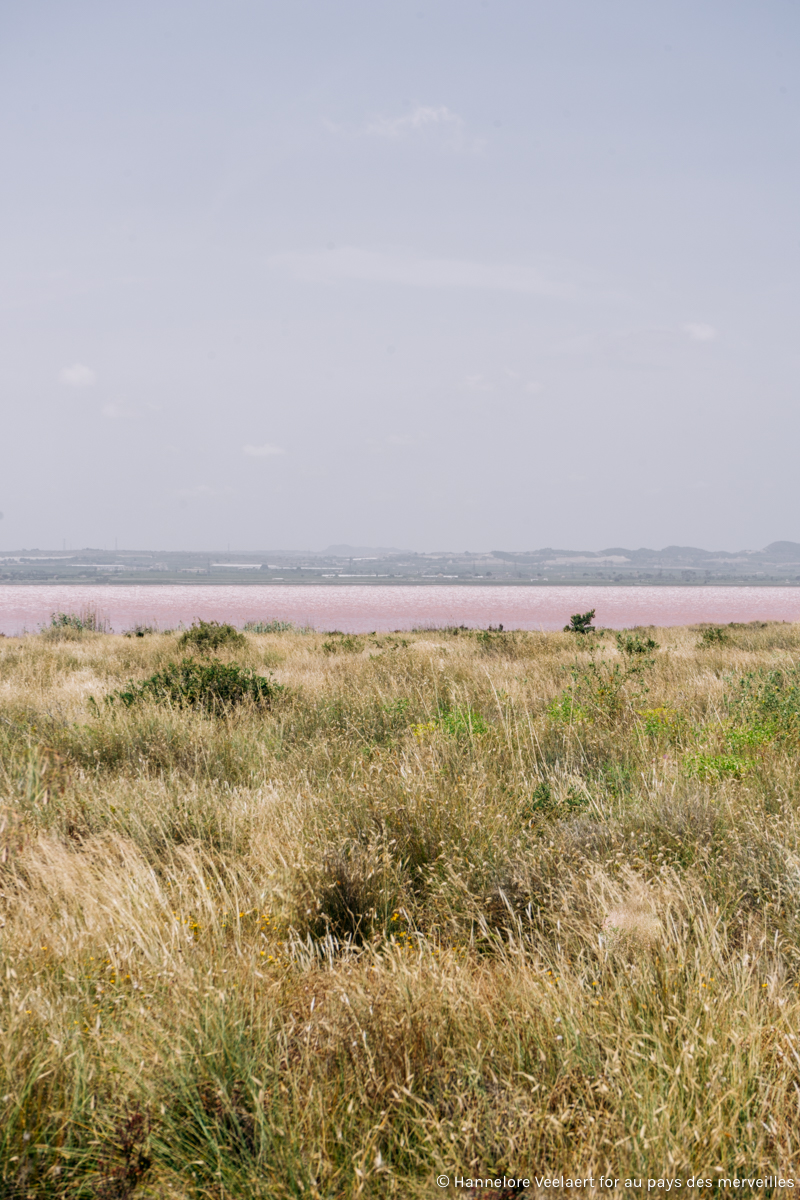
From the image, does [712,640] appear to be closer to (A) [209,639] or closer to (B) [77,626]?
(A) [209,639]

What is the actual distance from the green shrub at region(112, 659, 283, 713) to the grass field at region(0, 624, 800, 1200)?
2.02m

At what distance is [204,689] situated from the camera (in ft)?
28.3

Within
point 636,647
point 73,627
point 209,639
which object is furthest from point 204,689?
point 73,627

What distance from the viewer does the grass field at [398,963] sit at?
6.19 feet

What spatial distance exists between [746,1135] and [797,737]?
4453mm

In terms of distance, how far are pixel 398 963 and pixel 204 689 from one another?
6.40m

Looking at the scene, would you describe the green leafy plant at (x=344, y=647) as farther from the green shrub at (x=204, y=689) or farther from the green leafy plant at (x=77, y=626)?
the green leafy plant at (x=77, y=626)

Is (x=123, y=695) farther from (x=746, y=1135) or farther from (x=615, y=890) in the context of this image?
(x=746, y=1135)

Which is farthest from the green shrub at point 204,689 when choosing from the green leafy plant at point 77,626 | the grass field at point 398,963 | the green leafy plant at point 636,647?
the green leafy plant at point 77,626

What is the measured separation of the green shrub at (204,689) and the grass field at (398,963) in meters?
2.02

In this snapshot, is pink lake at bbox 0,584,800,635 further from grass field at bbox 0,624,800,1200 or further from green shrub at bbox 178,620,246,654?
grass field at bbox 0,624,800,1200

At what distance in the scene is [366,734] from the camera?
262 inches

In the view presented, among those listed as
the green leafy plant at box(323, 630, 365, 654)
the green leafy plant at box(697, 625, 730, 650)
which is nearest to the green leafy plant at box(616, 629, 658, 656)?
the green leafy plant at box(697, 625, 730, 650)

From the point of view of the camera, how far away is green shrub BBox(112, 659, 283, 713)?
27.0 feet
